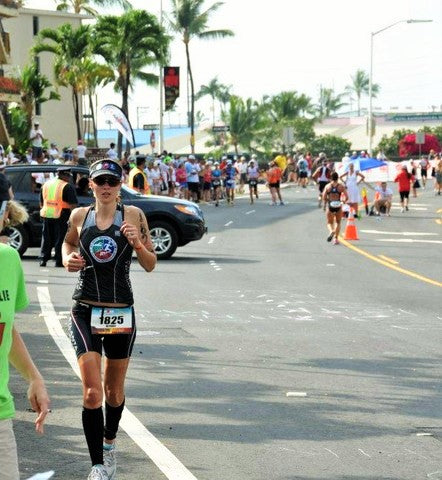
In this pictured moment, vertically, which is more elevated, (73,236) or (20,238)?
(73,236)

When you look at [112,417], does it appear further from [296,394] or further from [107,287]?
[296,394]

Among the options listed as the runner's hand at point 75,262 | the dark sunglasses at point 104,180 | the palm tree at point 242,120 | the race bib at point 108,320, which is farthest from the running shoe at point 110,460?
the palm tree at point 242,120

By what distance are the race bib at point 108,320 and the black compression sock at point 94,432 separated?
1.60 feet

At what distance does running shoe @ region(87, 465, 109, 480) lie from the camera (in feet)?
23.2

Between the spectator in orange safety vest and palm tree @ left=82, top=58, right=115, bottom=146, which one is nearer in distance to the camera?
the spectator in orange safety vest

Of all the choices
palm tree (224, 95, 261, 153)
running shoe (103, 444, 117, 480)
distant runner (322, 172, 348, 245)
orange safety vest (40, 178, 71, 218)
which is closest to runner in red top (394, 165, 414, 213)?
distant runner (322, 172, 348, 245)

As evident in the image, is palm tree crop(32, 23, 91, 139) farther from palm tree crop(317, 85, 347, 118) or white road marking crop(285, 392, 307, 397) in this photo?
palm tree crop(317, 85, 347, 118)

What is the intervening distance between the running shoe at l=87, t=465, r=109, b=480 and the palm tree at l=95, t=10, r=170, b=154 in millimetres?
56255

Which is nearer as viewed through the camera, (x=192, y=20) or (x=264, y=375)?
(x=264, y=375)

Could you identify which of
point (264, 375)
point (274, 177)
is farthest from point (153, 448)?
point (274, 177)

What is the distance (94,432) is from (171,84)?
62430 millimetres

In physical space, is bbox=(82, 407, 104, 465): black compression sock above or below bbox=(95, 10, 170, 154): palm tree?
below

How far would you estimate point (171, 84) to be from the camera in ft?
226

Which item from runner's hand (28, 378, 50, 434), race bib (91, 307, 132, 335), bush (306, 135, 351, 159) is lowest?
bush (306, 135, 351, 159)
